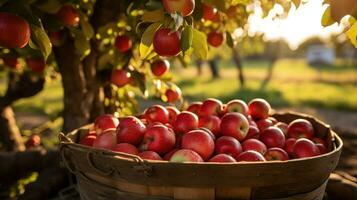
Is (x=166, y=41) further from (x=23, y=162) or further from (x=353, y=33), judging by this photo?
(x=23, y=162)

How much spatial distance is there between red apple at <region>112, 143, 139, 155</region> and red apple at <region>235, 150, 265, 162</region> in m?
0.46

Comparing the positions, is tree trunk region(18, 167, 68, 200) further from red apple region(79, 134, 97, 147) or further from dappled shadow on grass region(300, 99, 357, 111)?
dappled shadow on grass region(300, 99, 357, 111)

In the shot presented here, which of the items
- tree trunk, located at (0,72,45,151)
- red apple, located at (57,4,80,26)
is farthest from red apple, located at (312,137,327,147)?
tree trunk, located at (0,72,45,151)

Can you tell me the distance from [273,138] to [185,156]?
0.59 m

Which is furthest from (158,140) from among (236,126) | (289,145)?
(289,145)

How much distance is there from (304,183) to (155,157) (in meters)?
0.62

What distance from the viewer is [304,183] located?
191cm

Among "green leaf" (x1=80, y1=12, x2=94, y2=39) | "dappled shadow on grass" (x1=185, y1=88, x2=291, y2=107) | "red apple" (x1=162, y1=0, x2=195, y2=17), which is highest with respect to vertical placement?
"red apple" (x1=162, y1=0, x2=195, y2=17)

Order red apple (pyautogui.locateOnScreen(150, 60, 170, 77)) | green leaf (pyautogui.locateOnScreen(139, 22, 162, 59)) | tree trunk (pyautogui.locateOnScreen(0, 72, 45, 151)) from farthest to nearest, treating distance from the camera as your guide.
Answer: tree trunk (pyautogui.locateOnScreen(0, 72, 45, 151)) < red apple (pyautogui.locateOnScreen(150, 60, 170, 77)) < green leaf (pyautogui.locateOnScreen(139, 22, 162, 59))

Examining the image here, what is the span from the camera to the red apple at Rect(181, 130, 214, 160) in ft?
6.75

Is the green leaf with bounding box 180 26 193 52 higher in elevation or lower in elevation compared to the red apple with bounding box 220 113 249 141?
higher

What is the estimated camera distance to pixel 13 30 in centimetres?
158

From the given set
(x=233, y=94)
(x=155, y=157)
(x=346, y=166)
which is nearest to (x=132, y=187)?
(x=155, y=157)

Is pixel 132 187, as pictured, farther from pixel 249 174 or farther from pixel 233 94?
pixel 233 94
